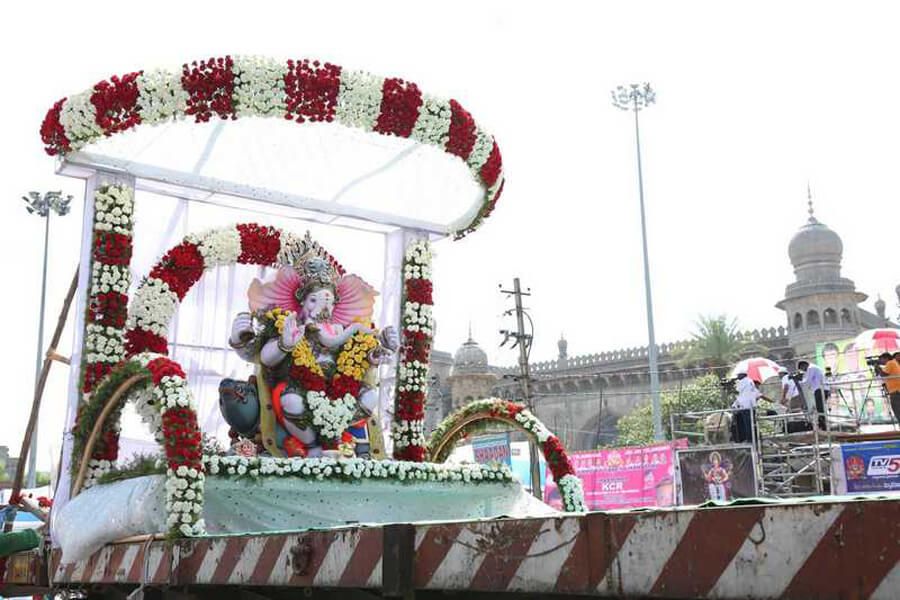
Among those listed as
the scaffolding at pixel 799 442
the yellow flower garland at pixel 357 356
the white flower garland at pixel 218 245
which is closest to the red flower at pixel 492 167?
the yellow flower garland at pixel 357 356

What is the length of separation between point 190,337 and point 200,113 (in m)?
2.51

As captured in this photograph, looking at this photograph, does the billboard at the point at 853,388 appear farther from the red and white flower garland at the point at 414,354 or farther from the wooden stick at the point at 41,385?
the wooden stick at the point at 41,385

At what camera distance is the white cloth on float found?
20.4 ft

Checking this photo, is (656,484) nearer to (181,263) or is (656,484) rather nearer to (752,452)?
(752,452)

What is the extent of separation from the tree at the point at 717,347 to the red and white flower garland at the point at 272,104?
139 feet

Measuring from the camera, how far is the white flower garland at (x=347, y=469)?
6.80 meters

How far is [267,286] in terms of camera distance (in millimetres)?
8938

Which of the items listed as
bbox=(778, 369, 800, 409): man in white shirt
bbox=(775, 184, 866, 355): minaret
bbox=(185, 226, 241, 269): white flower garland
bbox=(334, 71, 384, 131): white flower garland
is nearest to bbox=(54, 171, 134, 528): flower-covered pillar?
bbox=(185, 226, 241, 269): white flower garland

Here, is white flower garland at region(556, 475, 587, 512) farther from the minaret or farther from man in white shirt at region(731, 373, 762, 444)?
the minaret

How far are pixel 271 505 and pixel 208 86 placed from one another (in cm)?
382

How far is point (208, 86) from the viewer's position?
331 inches

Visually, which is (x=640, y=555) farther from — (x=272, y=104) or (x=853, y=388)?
(x=853, y=388)

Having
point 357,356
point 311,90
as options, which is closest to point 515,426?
point 357,356

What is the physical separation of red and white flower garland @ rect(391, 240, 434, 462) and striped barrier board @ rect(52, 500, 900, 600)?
20.6ft
